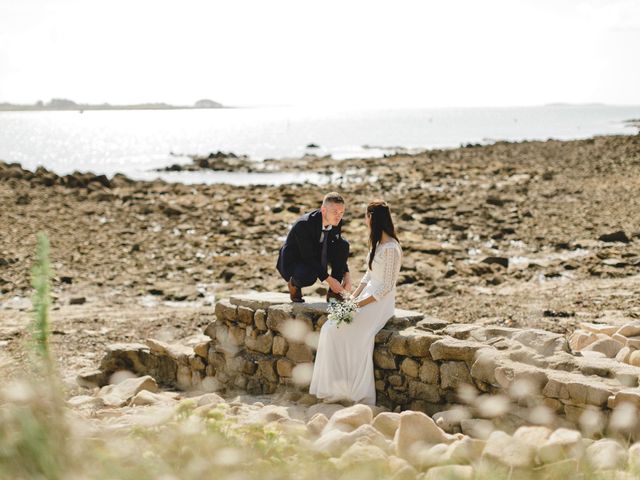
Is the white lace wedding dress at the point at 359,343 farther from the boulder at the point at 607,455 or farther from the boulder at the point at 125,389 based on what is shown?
the boulder at the point at 607,455

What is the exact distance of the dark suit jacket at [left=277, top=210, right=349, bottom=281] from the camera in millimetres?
8023

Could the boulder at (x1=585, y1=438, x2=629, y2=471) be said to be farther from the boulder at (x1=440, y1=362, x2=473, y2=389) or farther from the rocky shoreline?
the rocky shoreline

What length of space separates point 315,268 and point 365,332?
1.20 m

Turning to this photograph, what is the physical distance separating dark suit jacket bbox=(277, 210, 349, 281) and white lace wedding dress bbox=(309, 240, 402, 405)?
0.90 metres

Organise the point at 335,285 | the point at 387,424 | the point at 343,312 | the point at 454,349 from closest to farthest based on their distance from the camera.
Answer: the point at 387,424
the point at 454,349
the point at 343,312
the point at 335,285

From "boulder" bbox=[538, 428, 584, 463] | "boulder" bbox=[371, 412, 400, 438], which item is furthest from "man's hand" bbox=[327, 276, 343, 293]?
"boulder" bbox=[538, 428, 584, 463]

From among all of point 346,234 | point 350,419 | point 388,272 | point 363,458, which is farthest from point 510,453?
point 346,234

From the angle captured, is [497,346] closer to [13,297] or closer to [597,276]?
[597,276]

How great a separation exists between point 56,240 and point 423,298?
1088 centimetres

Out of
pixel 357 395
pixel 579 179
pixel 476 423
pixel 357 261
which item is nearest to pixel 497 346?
pixel 476 423

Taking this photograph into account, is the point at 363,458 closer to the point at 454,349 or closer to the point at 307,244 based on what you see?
the point at 454,349

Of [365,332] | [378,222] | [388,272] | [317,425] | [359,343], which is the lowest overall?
[317,425]

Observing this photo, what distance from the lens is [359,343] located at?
7191mm

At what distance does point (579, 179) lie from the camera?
30.6 m
